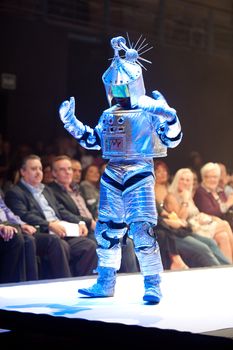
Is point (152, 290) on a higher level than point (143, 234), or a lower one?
lower

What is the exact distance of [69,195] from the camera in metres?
6.52

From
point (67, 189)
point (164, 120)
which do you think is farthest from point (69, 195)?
point (164, 120)

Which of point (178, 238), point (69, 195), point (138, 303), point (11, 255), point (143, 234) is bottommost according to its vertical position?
point (138, 303)

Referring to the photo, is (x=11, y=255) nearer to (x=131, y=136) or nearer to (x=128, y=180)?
(x=128, y=180)

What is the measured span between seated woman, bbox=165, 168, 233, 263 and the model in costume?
2.42 m

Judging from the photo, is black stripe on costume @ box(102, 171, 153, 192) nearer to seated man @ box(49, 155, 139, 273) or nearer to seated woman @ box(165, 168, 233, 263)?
seated man @ box(49, 155, 139, 273)

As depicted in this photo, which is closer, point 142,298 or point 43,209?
point 142,298

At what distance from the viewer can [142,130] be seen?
15.5 feet

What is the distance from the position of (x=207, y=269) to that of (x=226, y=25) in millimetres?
2569

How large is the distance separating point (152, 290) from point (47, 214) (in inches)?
71.1

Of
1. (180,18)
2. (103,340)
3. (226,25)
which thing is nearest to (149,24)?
(180,18)

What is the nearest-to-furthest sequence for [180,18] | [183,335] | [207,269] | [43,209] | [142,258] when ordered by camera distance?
[183,335] → [142,258] → [43,209] → [207,269] → [180,18]

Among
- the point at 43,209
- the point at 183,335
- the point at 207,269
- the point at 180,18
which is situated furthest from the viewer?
the point at 180,18

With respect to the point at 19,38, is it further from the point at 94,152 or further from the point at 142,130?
the point at 142,130
